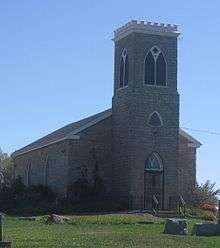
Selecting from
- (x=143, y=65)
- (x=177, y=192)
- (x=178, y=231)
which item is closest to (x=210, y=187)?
(x=177, y=192)

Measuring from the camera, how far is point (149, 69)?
45469mm

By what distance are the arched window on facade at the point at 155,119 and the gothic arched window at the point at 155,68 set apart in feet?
6.67

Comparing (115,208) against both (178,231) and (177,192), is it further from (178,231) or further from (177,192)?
(178,231)

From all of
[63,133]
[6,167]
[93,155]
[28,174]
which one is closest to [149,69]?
[93,155]

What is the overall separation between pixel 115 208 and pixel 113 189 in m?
3.42

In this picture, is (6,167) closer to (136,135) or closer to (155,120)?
(155,120)

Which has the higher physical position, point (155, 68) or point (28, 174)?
point (155, 68)

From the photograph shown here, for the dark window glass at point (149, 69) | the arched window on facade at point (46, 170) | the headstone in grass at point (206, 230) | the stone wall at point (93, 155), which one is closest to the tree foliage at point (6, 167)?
the arched window on facade at point (46, 170)

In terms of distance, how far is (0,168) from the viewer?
71250 mm

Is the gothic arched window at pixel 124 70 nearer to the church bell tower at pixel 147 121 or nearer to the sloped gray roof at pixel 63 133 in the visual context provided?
the church bell tower at pixel 147 121

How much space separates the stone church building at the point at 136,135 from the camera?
44259 millimetres

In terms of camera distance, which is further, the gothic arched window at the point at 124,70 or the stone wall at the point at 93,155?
the gothic arched window at the point at 124,70

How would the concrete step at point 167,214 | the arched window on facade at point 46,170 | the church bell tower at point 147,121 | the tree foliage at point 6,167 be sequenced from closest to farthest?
1. the concrete step at point 167,214
2. the church bell tower at point 147,121
3. the arched window on facade at point 46,170
4. the tree foliage at point 6,167

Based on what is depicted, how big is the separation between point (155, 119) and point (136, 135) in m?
1.90
